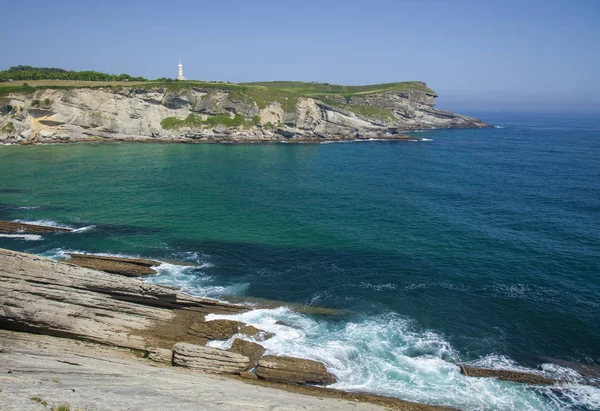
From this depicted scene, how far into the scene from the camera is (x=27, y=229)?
1780 inches

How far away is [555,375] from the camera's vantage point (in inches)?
960

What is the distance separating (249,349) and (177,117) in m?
110

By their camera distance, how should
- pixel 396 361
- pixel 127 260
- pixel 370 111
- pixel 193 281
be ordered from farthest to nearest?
pixel 370 111
pixel 127 260
pixel 193 281
pixel 396 361

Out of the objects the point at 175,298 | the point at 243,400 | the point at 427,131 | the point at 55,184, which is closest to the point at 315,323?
the point at 175,298

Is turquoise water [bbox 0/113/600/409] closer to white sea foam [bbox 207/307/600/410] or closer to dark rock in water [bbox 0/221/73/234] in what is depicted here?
white sea foam [bbox 207/307/600/410]

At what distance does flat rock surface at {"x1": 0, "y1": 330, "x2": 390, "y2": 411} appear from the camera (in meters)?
13.2

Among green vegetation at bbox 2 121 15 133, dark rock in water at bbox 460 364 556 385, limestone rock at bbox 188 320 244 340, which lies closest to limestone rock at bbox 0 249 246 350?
limestone rock at bbox 188 320 244 340

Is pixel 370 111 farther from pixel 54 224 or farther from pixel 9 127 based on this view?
pixel 54 224

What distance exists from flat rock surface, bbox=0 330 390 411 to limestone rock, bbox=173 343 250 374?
858 mm

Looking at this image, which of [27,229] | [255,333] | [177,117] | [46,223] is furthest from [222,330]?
[177,117]

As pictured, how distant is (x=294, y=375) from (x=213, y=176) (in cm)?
5589

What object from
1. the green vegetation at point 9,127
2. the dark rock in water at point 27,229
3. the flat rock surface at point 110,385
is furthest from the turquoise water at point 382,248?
the green vegetation at point 9,127

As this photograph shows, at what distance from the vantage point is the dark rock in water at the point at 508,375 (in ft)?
78.2

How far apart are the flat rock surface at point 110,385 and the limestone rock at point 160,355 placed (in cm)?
90
